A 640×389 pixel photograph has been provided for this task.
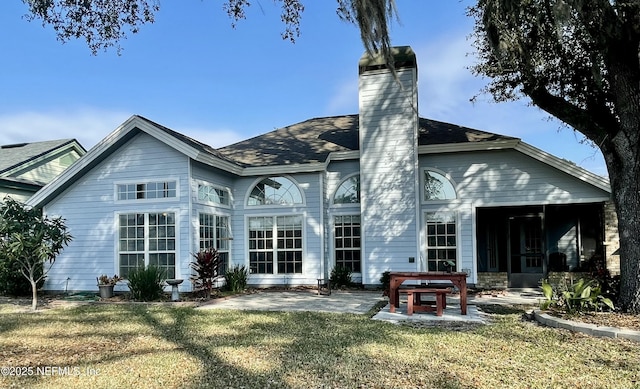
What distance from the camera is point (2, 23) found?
7.52 m

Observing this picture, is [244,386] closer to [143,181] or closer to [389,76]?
[143,181]

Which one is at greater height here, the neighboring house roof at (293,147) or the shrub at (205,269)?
the neighboring house roof at (293,147)

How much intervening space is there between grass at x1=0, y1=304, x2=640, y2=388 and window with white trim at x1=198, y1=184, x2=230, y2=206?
4.37 metres

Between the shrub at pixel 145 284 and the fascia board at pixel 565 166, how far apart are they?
30.8ft

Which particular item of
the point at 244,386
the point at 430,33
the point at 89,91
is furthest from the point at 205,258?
the point at 89,91

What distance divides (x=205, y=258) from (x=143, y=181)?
2.71 metres

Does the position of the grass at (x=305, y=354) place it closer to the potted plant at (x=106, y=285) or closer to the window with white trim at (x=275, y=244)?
the potted plant at (x=106, y=285)

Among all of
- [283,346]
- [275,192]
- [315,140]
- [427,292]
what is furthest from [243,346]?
[315,140]

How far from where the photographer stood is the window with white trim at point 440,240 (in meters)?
11.9

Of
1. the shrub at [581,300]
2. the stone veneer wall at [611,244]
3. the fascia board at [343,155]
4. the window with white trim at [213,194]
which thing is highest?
the fascia board at [343,155]

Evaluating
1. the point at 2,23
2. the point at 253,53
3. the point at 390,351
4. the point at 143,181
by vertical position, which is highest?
the point at 253,53

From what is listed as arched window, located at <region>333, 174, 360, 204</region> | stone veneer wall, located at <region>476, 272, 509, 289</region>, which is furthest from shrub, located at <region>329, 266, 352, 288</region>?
stone veneer wall, located at <region>476, 272, 509, 289</region>

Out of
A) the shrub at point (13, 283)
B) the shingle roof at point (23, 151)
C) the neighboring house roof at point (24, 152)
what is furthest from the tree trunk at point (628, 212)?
the shingle roof at point (23, 151)

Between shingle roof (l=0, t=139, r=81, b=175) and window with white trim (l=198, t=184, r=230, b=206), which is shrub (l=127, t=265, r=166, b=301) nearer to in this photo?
window with white trim (l=198, t=184, r=230, b=206)
